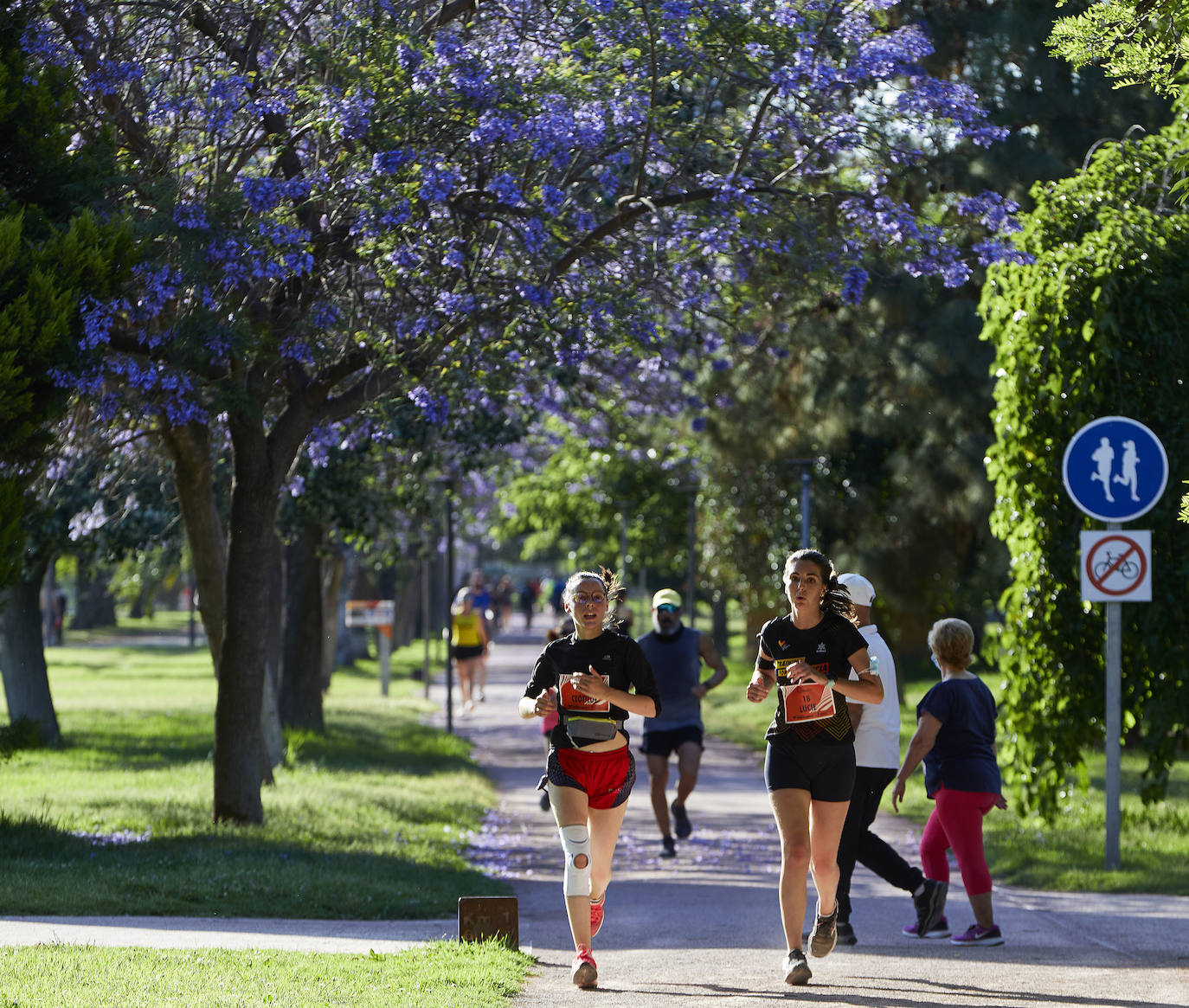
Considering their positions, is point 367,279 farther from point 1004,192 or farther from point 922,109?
point 1004,192

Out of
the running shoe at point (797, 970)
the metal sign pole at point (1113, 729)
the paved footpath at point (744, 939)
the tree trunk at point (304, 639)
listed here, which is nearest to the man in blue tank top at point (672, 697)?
the paved footpath at point (744, 939)

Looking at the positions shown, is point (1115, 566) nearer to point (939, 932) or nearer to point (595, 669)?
point (939, 932)

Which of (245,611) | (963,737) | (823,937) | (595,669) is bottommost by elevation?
(823,937)

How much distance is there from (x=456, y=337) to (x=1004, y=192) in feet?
27.7

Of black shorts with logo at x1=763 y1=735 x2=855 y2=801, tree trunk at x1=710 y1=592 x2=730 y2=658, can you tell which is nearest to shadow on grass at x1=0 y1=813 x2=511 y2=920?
black shorts with logo at x1=763 y1=735 x2=855 y2=801


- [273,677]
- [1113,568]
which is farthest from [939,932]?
[273,677]

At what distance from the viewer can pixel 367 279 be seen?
11188 millimetres

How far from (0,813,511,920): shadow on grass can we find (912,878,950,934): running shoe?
8.48 feet

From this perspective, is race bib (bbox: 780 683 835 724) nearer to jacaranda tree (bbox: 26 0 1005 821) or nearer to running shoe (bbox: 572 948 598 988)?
running shoe (bbox: 572 948 598 988)

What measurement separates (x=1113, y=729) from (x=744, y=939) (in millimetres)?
3516

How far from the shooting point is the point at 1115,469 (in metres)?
10.2

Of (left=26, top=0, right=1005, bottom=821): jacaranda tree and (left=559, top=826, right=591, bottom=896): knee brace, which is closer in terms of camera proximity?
(left=559, top=826, right=591, bottom=896): knee brace

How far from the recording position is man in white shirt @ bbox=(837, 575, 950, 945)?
8.02m

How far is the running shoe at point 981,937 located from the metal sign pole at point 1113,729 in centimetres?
285
